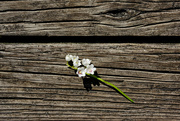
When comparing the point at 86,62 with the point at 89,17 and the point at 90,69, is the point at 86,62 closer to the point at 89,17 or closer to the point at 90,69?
the point at 90,69

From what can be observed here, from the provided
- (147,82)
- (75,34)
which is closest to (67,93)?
(75,34)

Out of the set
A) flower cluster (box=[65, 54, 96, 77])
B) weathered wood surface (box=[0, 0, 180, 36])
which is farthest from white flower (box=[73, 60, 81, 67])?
weathered wood surface (box=[0, 0, 180, 36])

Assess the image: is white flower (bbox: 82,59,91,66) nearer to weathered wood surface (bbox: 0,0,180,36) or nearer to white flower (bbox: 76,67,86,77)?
white flower (bbox: 76,67,86,77)

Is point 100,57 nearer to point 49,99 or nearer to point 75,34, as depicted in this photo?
point 75,34

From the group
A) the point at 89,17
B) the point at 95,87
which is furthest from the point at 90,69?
the point at 89,17

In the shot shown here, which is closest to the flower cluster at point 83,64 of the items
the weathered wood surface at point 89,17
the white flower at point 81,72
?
the white flower at point 81,72

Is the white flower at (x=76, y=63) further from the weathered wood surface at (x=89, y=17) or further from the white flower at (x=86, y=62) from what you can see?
the weathered wood surface at (x=89, y=17)
